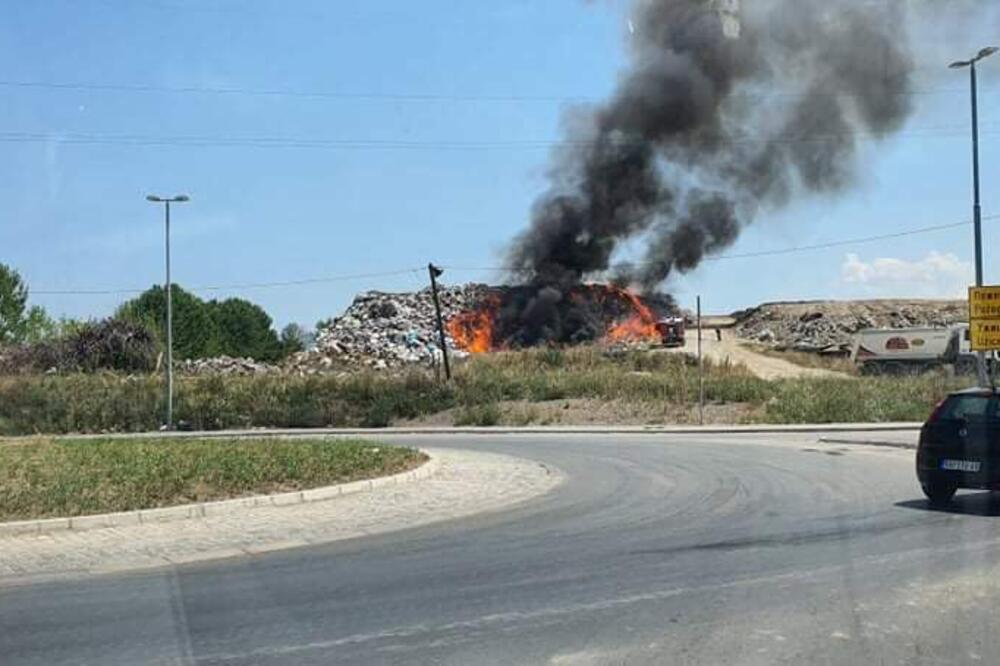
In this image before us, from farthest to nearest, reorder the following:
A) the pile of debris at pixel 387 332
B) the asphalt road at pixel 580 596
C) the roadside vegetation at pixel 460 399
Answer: the pile of debris at pixel 387 332
the roadside vegetation at pixel 460 399
the asphalt road at pixel 580 596

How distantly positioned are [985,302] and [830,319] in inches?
2103

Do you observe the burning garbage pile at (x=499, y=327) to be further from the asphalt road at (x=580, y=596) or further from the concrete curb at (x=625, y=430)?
the asphalt road at (x=580, y=596)

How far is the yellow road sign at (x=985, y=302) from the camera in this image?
24.3 meters

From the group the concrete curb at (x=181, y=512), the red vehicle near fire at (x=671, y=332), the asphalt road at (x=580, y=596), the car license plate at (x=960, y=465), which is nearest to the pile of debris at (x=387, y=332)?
the red vehicle near fire at (x=671, y=332)

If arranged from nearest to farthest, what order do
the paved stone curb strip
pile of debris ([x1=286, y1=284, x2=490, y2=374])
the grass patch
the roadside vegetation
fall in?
the paved stone curb strip < the grass patch < the roadside vegetation < pile of debris ([x1=286, y1=284, x2=490, y2=374])

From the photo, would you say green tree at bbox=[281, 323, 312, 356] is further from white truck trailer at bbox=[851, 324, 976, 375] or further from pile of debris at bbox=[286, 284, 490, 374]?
white truck trailer at bbox=[851, 324, 976, 375]

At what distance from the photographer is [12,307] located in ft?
294

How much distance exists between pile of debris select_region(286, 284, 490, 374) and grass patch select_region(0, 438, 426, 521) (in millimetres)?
38521

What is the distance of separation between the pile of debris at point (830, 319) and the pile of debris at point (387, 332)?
71.2ft

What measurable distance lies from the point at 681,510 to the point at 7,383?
41.1 metres

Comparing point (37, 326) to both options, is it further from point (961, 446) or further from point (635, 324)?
point (961, 446)

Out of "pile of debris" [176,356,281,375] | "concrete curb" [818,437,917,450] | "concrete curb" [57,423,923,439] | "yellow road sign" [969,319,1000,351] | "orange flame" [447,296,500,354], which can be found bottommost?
"concrete curb" [57,423,923,439]

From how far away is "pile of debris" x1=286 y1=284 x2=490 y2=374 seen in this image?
2434 inches

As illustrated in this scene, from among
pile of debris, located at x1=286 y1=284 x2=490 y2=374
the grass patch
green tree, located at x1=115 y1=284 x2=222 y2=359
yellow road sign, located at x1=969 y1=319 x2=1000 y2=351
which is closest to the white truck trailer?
pile of debris, located at x1=286 y1=284 x2=490 y2=374
